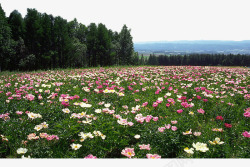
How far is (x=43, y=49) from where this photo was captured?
2845 cm

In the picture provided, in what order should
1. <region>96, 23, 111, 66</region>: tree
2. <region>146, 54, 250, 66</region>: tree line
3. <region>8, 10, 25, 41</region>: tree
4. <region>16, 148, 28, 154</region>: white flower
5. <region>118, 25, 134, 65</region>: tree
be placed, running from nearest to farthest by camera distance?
<region>16, 148, 28, 154</region>: white flower < <region>8, 10, 25, 41</region>: tree < <region>96, 23, 111, 66</region>: tree < <region>118, 25, 134, 65</region>: tree < <region>146, 54, 250, 66</region>: tree line

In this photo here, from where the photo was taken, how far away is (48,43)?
94.4 ft

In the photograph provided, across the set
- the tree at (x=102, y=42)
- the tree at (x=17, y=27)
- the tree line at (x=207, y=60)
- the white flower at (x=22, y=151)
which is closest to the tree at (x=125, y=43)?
the tree at (x=102, y=42)

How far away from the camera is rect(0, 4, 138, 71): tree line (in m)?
22.5

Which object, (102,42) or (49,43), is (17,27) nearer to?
(49,43)

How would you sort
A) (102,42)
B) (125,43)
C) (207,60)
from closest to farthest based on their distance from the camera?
(102,42) < (125,43) < (207,60)

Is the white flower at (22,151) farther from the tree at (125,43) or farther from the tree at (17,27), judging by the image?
the tree at (125,43)

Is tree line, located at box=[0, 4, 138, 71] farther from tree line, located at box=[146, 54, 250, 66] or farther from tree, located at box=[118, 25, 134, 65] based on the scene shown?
tree line, located at box=[146, 54, 250, 66]

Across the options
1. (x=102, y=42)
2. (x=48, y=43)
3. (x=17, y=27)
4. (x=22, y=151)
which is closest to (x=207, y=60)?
(x=102, y=42)

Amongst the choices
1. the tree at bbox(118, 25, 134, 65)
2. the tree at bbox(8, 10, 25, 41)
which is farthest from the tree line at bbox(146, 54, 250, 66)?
the tree at bbox(8, 10, 25, 41)

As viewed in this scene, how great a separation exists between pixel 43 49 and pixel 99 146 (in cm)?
3026

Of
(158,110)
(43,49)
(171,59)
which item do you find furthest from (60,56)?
(171,59)

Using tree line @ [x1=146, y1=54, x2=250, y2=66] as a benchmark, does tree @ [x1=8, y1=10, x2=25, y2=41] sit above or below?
above
